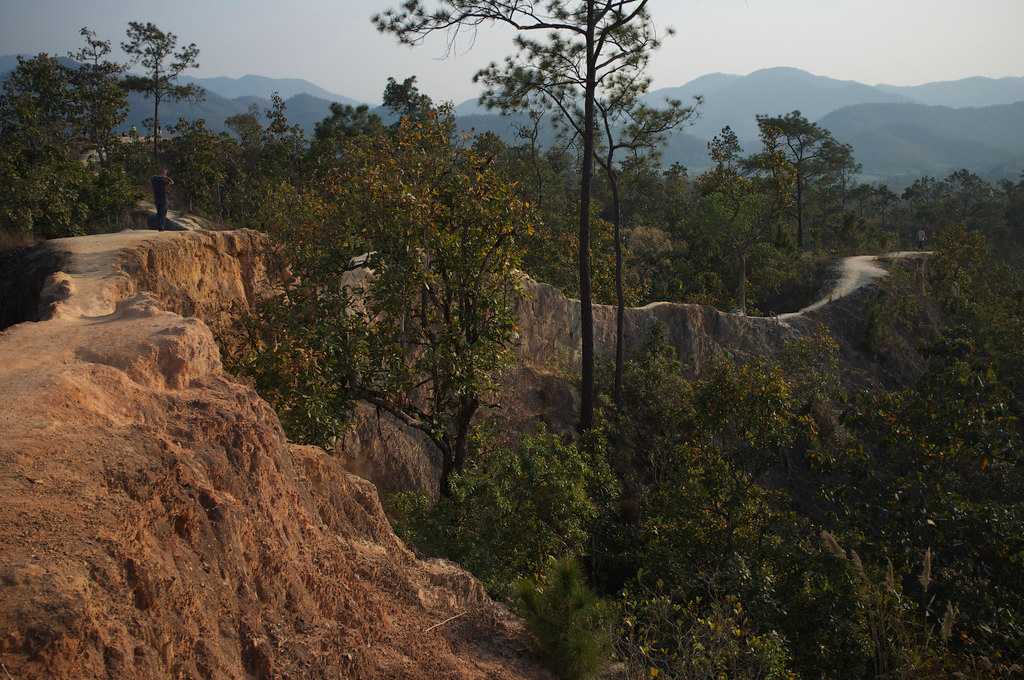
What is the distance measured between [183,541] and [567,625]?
3.29 meters

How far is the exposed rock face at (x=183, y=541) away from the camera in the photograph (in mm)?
3193

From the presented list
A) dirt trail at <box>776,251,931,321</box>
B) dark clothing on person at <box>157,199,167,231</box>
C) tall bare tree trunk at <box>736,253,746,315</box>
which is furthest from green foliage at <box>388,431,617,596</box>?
tall bare tree trunk at <box>736,253,746,315</box>

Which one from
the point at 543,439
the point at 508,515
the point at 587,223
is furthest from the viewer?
the point at 587,223

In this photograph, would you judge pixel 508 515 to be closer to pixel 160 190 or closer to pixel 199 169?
pixel 160 190

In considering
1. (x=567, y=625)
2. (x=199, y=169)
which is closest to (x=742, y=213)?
(x=199, y=169)

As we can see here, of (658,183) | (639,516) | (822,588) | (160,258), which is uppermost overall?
(658,183)

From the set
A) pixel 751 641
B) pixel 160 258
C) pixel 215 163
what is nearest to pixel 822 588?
pixel 751 641

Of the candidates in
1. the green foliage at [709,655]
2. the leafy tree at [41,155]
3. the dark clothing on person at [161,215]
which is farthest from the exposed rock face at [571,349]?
the leafy tree at [41,155]

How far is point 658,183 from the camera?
3912 centimetres

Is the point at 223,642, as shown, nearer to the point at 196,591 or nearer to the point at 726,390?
the point at 196,591

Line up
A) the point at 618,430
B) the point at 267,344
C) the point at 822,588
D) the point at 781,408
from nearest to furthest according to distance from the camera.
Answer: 1. the point at 822,588
2. the point at 267,344
3. the point at 781,408
4. the point at 618,430

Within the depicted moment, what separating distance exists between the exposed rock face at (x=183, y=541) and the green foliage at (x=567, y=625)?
0.31 metres

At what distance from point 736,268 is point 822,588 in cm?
2167

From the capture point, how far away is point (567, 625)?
5918mm
